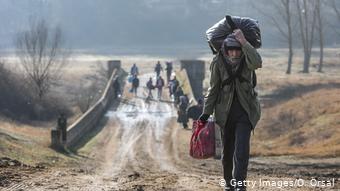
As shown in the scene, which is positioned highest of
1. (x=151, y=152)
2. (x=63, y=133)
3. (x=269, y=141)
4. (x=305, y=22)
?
(x=305, y=22)

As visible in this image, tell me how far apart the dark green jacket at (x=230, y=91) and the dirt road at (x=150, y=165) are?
97.9 inches

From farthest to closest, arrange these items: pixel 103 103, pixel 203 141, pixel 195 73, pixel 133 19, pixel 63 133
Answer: pixel 133 19 < pixel 195 73 < pixel 103 103 < pixel 63 133 < pixel 203 141

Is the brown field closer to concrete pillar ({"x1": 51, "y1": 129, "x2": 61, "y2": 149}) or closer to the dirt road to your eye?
the dirt road

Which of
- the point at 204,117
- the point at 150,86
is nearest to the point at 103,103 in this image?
the point at 150,86

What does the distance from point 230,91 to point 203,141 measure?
823mm

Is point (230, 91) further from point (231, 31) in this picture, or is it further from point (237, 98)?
point (231, 31)

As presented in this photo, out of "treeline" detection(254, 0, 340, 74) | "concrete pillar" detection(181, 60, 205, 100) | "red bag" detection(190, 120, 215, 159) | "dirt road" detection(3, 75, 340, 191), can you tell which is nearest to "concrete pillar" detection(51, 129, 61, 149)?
"dirt road" detection(3, 75, 340, 191)

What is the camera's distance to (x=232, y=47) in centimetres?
644

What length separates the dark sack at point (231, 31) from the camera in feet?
21.5

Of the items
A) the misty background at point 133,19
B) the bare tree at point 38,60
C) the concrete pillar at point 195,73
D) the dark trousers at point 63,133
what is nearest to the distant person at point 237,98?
the dark trousers at point 63,133

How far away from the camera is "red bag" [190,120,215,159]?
6.97 m

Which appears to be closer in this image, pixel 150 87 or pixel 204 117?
pixel 204 117

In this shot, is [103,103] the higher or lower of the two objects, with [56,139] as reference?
higher

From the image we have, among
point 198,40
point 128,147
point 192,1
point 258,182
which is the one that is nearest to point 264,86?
point 128,147
